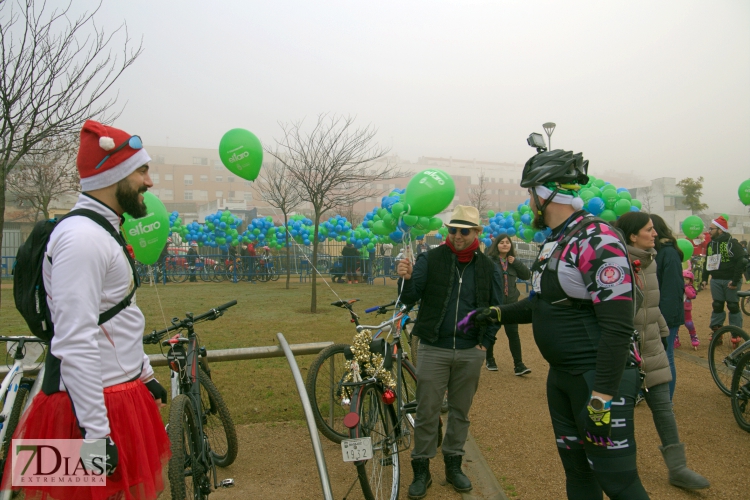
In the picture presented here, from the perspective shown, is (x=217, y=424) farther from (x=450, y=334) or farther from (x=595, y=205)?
(x=595, y=205)

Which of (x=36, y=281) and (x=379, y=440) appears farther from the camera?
(x=379, y=440)

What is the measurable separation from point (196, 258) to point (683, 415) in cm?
1871

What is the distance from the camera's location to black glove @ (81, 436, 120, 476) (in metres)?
1.73

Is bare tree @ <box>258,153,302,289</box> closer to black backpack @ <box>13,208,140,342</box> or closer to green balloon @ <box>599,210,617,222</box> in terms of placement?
green balloon @ <box>599,210,617,222</box>

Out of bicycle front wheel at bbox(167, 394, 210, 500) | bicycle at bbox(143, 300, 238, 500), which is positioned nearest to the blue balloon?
bicycle at bbox(143, 300, 238, 500)

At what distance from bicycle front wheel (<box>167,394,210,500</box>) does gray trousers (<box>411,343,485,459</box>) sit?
146 cm

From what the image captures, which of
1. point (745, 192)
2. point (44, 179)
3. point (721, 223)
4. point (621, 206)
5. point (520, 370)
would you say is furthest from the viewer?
point (44, 179)

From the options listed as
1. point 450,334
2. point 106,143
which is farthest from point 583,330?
point 106,143

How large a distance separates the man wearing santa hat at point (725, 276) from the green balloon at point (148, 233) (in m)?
8.28

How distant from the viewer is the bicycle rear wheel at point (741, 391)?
4.74 metres

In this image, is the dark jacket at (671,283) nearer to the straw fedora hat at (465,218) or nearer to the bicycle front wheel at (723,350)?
the bicycle front wheel at (723,350)

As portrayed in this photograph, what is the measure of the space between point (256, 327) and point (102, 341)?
7.95 meters

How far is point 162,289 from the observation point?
679 inches

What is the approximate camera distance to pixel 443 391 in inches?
147
